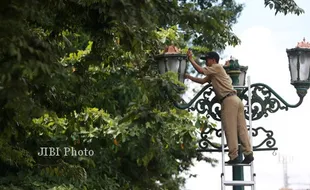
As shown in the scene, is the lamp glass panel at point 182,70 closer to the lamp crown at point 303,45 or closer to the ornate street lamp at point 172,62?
the ornate street lamp at point 172,62

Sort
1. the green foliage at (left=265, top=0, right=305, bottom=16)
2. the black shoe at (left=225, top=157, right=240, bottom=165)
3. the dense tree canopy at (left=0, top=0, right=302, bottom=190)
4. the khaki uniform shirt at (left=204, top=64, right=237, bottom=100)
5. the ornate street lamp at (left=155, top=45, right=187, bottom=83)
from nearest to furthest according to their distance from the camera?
the dense tree canopy at (left=0, top=0, right=302, bottom=190), the black shoe at (left=225, top=157, right=240, bottom=165), the ornate street lamp at (left=155, top=45, right=187, bottom=83), the khaki uniform shirt at (left=204, top=64, right=237, bottom=100), the green foliage at (left=265, top=0, right=305, bottom=16)

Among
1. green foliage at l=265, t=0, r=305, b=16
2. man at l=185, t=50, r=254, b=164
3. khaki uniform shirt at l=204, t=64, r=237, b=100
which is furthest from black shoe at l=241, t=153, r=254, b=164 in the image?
green foliage at l=265, t=0, r=305, b=16

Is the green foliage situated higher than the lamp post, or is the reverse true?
the green foliage

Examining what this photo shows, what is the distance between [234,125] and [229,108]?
0.19 meters

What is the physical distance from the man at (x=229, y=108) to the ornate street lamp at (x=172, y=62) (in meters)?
0.15

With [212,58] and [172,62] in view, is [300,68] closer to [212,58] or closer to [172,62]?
[212,58]

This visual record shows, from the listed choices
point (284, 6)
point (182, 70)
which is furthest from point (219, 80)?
point (284, 6)

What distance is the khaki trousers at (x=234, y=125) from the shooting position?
8.40 m

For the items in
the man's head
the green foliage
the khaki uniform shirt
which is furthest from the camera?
the green foliage

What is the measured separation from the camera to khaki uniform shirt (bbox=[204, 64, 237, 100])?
8.64m

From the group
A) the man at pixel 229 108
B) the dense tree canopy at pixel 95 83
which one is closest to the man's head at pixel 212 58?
the man at pixel 229 108

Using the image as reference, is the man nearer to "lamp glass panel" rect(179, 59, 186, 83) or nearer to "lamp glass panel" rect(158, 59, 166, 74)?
"lamp glass panel" rect(179, 59, 186, 83)

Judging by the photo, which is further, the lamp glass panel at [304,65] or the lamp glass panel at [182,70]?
the lamp glass panel at [304,65]

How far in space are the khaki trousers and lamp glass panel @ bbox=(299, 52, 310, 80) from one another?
814mm
